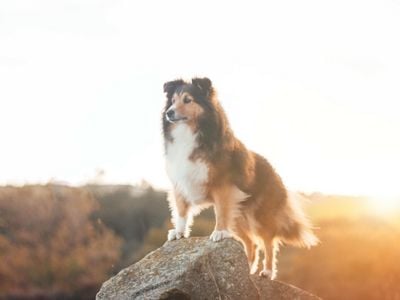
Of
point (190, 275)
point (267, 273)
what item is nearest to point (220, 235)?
point (190, 275)

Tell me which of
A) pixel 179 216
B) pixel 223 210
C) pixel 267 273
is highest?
pixel 223 210

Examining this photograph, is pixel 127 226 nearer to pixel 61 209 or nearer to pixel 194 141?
pixel 61 209

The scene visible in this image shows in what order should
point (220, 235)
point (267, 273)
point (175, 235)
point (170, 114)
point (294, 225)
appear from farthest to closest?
point (294, 225)
point (267, 273)
point (175, 235)
point (220, 235)
point (170, 114)

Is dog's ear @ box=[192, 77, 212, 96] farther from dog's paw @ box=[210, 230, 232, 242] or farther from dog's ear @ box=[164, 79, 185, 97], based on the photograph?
dog's paw @ box=[210, 230, 232, 242]

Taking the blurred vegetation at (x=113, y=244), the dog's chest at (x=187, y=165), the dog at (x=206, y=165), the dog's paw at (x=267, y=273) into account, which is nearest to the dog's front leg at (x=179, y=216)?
the dog at (x=206, y=165)

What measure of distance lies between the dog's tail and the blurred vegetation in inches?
331

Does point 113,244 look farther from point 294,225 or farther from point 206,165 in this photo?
point 206,165

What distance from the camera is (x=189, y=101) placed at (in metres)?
8.16

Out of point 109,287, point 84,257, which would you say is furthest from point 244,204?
point 84,257

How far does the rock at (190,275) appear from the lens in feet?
27.2

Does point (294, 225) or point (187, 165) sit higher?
point (187, 165)

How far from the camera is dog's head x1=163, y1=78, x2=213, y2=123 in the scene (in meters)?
8.09

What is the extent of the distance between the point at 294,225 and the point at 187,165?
2.05 meters

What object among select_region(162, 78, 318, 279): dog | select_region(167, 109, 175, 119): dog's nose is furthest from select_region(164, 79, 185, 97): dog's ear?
select_region(167, 109, 175, 119): dog's nose
